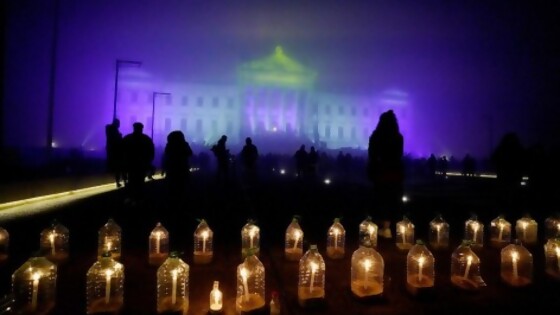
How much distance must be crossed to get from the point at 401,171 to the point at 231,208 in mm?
4956

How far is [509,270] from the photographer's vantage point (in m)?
4.49

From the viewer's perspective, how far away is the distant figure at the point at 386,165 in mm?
6469

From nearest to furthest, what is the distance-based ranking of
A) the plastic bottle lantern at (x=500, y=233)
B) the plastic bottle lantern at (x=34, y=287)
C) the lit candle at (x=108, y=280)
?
the plastic bottle lantern at (x=34, y=287) < the lit candle at (x=108, y=280) < the plastic bottle lantern at (x=500, y=233)

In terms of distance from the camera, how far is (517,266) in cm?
446

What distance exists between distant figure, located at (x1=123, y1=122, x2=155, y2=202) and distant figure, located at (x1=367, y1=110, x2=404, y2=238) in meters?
5.02

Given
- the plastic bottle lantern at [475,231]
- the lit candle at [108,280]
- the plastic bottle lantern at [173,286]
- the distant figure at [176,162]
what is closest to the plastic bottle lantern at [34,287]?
the lit candle at [108,280]

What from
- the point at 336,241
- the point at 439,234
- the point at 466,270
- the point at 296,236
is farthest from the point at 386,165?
the point at 466,270

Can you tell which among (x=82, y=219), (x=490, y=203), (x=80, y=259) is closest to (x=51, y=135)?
(x=82, y=219)

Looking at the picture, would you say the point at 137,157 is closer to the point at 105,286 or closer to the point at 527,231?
the point at 105,286

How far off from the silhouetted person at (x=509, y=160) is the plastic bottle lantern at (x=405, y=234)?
4.58 m

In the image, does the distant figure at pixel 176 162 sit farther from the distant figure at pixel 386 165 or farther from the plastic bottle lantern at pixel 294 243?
the distant figure at pixel 386 165

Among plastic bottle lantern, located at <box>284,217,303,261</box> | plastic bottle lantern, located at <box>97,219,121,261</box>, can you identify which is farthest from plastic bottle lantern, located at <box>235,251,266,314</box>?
plastic bottle lantern, located at <box>97,219,121,261</box>

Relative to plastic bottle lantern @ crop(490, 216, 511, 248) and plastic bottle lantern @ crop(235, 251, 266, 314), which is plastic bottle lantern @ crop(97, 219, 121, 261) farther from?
plastic bottle lantern @ crop(490, 216, 511, 248)

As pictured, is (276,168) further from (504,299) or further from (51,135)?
(504,299)
